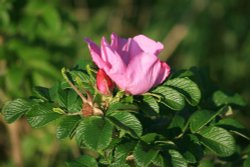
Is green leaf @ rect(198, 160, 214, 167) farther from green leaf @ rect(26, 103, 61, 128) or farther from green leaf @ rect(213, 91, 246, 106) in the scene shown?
green leaf @ rect(26, 103, 61, 128)

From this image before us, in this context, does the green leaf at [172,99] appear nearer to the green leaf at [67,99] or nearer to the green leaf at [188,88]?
the green leaf at [188,88]

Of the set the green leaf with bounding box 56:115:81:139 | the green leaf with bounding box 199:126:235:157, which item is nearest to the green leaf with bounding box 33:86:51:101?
the green leaf with bounding box 56:115:81:139

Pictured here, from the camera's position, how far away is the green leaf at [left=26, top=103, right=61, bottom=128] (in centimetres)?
125

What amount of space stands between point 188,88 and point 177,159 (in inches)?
6.2

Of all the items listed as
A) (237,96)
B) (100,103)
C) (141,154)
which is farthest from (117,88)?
(237,96)

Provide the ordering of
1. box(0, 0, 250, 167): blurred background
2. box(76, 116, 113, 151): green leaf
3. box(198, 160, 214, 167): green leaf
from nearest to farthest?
box(76, 116, 113, 151): green leaf → box(198, 160, 214, 167): green leaf → box(0, 0, 250, 167): blurred background

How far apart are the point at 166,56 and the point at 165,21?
0.31m

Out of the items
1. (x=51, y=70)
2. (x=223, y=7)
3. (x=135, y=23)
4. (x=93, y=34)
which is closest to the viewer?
(x=51, y=70)

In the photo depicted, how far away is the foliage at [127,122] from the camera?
1191mm

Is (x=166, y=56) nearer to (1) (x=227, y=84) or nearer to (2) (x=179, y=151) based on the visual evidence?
(1) (x=227, y=84)

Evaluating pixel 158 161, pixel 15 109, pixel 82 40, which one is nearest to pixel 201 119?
pixel 158 161

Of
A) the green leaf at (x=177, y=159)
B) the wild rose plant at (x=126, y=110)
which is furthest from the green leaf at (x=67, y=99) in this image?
the green leaf at (x=177, y=159)

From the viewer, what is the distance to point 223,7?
354cm

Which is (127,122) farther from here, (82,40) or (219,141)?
(82,40)
